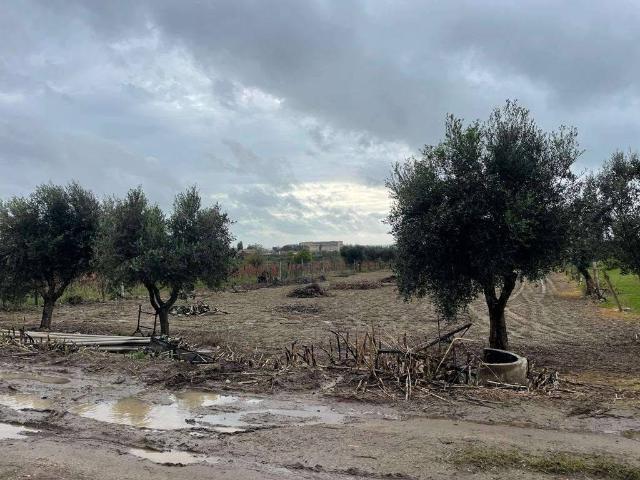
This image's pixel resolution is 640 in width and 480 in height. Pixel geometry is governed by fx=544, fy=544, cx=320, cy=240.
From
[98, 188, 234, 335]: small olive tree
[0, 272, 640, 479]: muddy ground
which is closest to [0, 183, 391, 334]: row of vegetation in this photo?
[98, 188, 234, 335]: small olive tree

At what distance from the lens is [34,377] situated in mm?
12516

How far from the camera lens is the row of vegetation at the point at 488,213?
12.5 metres

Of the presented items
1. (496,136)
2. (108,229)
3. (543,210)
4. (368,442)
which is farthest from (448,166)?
(108,229)

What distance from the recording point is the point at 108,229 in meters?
17.8

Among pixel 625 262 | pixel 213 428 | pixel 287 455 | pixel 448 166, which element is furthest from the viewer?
pixel 625 262

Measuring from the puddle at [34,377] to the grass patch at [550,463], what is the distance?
909 cm

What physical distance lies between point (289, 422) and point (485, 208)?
270 inches

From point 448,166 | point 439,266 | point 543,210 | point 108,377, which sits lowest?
point 108,377

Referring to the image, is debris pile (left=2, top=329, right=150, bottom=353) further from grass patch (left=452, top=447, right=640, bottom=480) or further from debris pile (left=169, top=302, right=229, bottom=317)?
debris pile (left=169, top=302, right=229, bottom=317)

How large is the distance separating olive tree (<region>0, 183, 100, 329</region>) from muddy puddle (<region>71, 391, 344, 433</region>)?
488 inches

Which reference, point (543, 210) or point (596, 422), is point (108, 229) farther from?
point (596, 422)

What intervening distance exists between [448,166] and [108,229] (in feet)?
36.4

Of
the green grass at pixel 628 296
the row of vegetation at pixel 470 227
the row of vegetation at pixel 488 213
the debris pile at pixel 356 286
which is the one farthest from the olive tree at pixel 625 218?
the debris pile at pixel 356 286

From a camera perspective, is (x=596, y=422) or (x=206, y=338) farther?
(x=206, y=338)
